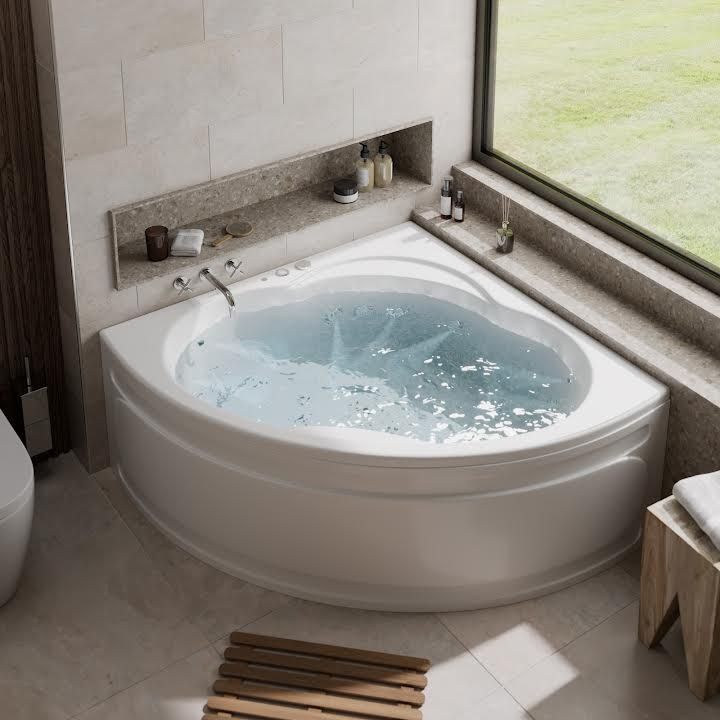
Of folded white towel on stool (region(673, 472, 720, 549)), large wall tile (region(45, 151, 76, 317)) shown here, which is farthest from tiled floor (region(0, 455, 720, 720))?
large wall tile (region(45, 151, 76, 317))

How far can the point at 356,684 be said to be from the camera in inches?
110

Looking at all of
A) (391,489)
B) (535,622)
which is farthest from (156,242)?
(535,622)

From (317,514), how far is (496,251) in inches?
48.3

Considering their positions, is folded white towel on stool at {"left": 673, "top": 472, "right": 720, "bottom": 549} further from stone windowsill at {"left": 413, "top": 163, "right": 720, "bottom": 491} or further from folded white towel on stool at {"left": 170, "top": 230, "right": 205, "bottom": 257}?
folded white towel on stool at {"left": 170, "top": 230, "right": 205, "bottom": 257}

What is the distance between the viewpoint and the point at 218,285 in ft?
11.3

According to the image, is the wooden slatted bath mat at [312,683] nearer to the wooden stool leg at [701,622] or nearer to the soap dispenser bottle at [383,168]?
the wooden stool leg at [701,622]

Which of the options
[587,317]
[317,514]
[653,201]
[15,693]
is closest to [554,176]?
[653,201]

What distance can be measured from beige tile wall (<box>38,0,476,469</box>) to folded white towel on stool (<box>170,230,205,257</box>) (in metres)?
0.15

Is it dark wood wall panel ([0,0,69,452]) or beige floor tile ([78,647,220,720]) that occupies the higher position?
dark wood wall panel ([0,0,69,452])

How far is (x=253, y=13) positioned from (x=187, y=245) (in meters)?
0.74

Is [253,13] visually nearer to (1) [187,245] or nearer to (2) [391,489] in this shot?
(1) [187,245]

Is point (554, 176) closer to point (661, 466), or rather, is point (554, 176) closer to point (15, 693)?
point (661, 466)

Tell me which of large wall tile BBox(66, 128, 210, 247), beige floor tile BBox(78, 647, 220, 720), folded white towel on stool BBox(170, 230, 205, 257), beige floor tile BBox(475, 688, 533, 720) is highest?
large wall tile BBox(66, 128, 210, 247)

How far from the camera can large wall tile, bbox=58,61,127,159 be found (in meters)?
2.95
